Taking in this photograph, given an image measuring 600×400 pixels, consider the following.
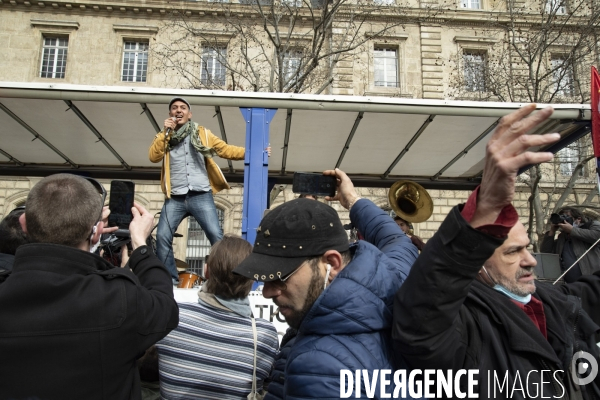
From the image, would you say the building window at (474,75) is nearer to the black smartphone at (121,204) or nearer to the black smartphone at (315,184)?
the black smartphone at (315,184)

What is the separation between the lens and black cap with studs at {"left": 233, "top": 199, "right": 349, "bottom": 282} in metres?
1.39

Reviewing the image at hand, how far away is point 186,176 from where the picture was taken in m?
4.82

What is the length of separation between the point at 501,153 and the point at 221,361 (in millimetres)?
1729

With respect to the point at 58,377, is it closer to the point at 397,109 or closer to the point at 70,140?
the point at 397,109

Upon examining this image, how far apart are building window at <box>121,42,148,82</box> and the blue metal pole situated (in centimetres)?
1737

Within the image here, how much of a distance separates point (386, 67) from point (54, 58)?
16015 mm

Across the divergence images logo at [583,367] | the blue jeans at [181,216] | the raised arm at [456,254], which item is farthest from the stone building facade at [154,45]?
the raised arm at [456,254]

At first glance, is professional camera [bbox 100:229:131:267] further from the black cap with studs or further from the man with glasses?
the black cap with studs

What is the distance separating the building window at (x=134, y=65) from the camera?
20.0 m

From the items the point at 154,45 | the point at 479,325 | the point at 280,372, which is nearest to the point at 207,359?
the point at 280,372

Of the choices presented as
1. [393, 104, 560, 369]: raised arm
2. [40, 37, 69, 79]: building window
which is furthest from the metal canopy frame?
[40, 37, 69, 79]: building window

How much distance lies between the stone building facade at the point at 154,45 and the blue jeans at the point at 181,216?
44.3ft

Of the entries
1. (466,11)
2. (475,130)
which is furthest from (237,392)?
(466,11)

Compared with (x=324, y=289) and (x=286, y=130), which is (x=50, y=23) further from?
(x=324, y=289)
